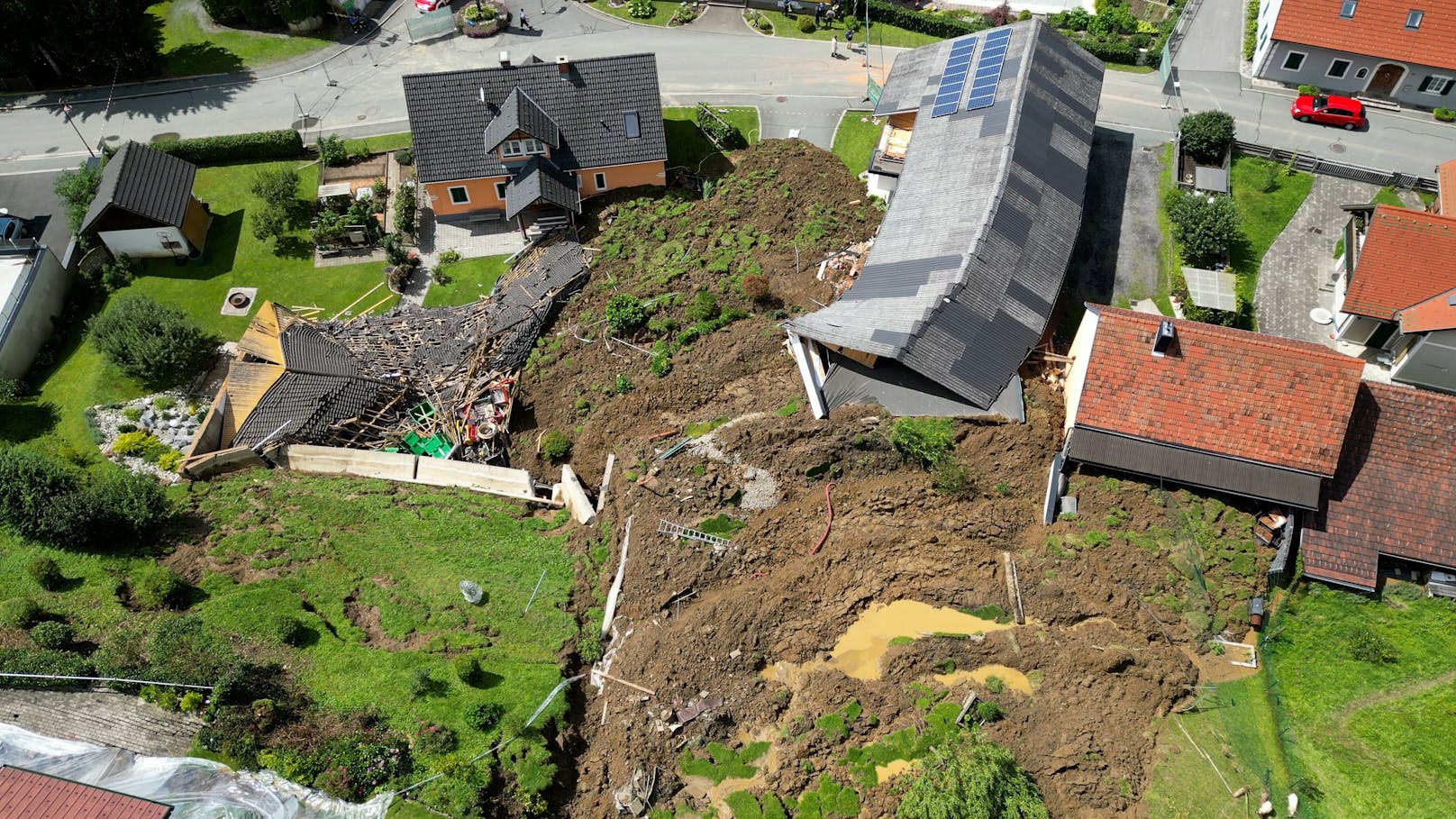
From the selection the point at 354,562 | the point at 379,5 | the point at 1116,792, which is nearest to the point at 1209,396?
the point at 1116,792

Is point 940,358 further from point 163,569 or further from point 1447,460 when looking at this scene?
point 163,569

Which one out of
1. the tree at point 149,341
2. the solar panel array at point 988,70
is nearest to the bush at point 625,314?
the solar panel array at point 988,70

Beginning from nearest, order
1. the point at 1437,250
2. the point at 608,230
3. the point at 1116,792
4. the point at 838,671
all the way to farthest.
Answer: the point at 1116,792 → the point at 838,671 → the point at 1437,250 → the point at 608,230

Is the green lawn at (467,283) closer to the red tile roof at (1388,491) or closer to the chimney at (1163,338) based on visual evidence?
the chimney at (1163,338)

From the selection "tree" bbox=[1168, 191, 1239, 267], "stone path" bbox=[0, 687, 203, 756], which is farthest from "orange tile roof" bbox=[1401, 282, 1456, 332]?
"stone path" bbox=[0, 687, 203, 756]

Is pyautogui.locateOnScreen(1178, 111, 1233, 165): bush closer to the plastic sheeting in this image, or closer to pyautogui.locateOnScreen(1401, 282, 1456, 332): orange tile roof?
pyautogui.locateOnScreen(1401, 282, 1456, 332): orange tile roof

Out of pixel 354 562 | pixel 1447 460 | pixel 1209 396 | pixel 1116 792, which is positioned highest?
pixel 1209 396
